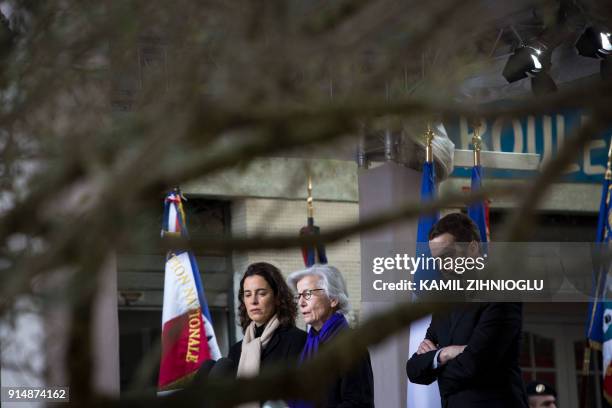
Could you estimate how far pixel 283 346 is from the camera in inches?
211

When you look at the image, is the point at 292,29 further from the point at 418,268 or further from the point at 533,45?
the point at 533,45

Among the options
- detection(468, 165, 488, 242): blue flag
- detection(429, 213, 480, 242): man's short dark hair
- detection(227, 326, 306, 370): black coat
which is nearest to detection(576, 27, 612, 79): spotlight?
detection(468, 165, 488, 242): blue flag

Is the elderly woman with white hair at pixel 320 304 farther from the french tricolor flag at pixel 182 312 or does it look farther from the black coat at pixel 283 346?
the french tricolor flag at pixel 182 312

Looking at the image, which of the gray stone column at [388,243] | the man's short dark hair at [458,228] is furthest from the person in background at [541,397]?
the man's short dark hair at [458,228]

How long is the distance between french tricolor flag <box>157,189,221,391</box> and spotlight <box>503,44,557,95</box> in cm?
250

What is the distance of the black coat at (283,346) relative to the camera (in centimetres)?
528

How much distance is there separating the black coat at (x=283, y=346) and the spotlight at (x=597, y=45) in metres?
3.10

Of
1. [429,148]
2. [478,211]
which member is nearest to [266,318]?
[429,148]

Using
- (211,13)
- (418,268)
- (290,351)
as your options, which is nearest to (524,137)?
(418,268)

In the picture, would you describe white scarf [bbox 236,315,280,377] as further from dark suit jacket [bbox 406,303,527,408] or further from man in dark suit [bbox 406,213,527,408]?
dark suit jacket [bbox 406,303,527,408]

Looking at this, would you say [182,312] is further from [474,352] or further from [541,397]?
[474,352]

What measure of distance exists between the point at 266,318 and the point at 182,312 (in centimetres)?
211

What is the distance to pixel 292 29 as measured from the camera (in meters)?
2.27

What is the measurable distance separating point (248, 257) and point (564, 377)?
4230 millimetres
